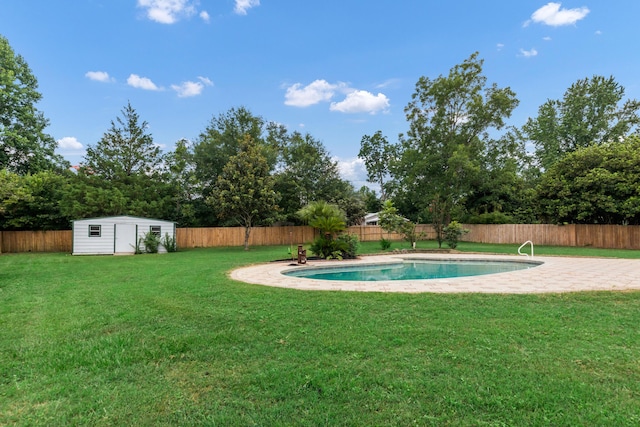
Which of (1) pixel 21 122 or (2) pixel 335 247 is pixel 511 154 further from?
(1) pixel 21 122

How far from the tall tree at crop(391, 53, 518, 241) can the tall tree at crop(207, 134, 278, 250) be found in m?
11.4

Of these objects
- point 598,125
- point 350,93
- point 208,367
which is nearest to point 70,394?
point 208,367

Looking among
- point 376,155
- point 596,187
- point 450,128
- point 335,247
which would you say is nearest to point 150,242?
point 335,247

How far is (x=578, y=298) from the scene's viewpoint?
5500 millimetres

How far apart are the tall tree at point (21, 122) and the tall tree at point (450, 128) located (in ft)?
82.1

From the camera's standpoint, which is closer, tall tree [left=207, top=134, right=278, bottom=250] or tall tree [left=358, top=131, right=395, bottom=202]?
tall tree [left=207, top=134, right=278, bottom=250]

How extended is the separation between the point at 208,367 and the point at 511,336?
10.1 ft

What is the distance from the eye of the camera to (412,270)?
11531 millimetres

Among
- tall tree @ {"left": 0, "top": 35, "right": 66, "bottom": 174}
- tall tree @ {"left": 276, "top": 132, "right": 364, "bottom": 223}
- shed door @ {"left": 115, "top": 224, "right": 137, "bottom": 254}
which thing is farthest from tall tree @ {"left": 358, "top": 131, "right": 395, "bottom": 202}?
tall tree @ {"left": 0, "top": 35, "right": 66, "bottom": 174}

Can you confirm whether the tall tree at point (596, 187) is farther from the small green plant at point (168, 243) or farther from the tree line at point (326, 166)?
the small green plant at point (168, 243)

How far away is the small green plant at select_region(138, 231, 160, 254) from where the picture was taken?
18.1 m

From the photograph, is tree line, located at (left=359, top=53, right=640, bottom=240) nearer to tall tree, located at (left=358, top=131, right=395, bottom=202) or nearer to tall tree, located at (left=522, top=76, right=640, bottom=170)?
tall tree, located at (left=522, top=76, right=640, bottom=170)

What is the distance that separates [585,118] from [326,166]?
22120mm

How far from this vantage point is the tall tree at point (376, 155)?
37875 mm
